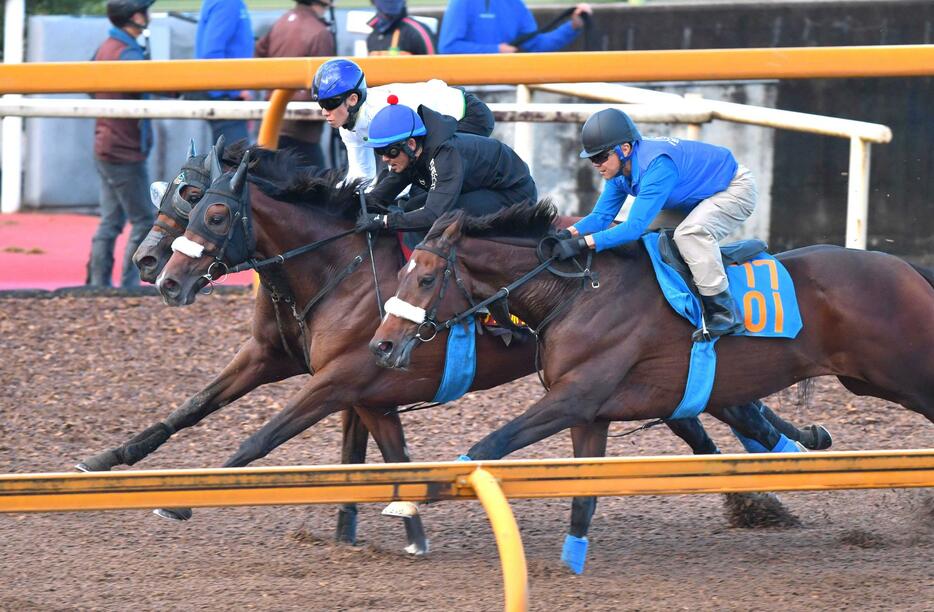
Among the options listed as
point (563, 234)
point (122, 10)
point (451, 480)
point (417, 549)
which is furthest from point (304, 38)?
point (451, 480)

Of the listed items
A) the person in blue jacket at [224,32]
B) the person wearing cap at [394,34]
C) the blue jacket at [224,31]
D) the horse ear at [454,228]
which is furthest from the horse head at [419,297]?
the blue jacket at [224,31]

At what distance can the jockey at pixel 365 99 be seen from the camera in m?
5.65

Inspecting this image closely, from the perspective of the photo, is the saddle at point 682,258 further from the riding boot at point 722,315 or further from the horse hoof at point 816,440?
the horse hoof at point 816,440

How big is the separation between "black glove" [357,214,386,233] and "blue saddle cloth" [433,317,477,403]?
0.49m

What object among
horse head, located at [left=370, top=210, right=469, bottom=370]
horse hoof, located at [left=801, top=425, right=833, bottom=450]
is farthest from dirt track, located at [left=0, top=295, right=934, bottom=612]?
horse head, located at [left=370, top=210, right=469, bottom=370]

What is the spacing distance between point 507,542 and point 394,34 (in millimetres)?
5407

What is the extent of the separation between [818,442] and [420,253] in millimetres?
2213

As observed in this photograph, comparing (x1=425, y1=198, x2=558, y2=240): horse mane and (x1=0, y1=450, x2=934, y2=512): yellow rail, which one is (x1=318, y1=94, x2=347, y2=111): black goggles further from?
(x1=0, y1=450, x2=934, y2=512): yellow rail

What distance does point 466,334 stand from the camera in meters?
5.56

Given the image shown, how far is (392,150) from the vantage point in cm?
550

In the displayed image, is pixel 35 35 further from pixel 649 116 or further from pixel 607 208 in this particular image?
pixel 607 208

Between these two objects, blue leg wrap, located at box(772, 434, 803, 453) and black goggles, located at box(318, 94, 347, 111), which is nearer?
black goggles, located at box(318, 94, 347, 111)

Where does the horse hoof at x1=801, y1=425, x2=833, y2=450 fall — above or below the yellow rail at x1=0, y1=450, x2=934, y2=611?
below

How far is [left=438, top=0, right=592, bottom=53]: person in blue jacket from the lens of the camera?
9.23m
